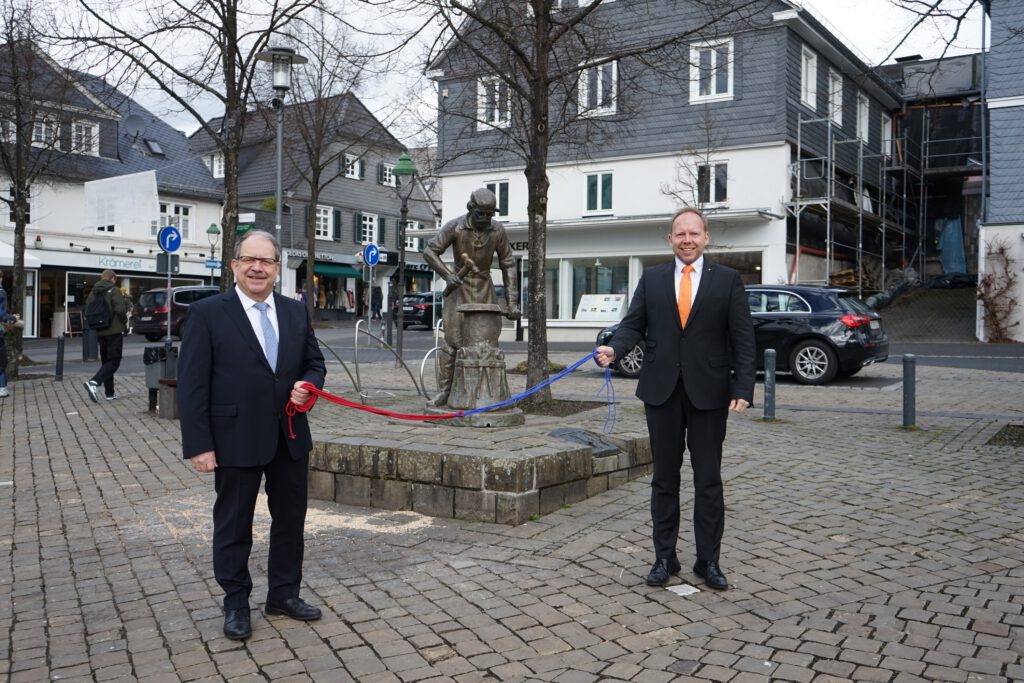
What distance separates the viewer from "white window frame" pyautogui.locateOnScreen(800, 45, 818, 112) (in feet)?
93.8

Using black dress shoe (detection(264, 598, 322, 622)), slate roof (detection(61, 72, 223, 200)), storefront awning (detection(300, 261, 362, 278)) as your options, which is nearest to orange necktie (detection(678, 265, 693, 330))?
black dress shoe (detection(264, 598, 322, 622))

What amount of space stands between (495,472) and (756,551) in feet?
5.47

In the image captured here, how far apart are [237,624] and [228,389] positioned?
40.1 inches

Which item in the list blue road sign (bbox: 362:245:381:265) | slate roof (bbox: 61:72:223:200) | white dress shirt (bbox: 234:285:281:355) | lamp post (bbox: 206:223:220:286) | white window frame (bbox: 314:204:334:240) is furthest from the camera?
white window frame (bbox: 314:204:334:240)

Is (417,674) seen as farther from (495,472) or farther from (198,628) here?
(495,472)

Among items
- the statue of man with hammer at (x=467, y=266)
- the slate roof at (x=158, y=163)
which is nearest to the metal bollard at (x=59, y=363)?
the statue of man with hammer at (x=467, y=266)

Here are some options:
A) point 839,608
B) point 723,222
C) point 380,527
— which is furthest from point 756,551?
point 723,222

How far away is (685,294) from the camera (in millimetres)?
4785

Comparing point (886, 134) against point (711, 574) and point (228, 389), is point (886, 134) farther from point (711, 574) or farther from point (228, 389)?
point (228, 389)

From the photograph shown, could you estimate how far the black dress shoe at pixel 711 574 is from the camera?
470 centimetres

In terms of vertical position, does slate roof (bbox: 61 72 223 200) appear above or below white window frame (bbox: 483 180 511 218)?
above

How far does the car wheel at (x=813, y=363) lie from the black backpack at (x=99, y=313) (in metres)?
11.0

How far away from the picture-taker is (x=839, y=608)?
446 cm

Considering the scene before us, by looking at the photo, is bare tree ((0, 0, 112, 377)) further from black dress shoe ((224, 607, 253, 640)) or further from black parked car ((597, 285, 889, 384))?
black dress shoe ((224, 607, 253, 640))
